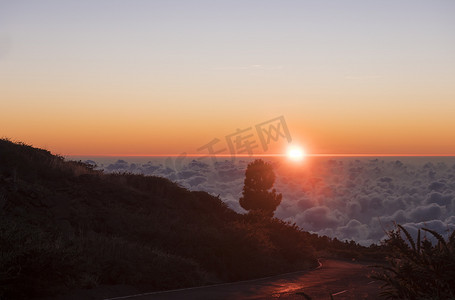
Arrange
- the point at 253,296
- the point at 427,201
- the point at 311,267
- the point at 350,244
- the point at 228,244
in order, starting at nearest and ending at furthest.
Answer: the point at 253,296
the point at 228,244
the point at 311,267
the point at 350,244
the point at 427,201

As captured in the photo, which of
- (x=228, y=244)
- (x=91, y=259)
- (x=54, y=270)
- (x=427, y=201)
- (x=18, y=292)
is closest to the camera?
(x=18, y=292)

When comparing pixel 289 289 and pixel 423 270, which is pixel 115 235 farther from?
pixel 423 270

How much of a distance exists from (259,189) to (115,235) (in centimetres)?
3989

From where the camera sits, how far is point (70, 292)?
14.7 metres

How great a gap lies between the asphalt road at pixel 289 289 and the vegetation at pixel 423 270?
5.95 m

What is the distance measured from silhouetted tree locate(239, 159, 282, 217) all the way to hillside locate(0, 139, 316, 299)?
23.3 meters

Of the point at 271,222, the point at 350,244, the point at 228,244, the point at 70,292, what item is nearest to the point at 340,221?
the point at 350,244

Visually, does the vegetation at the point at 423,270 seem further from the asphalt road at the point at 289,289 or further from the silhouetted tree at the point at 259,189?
the silhouetted tree at the point at 259,189

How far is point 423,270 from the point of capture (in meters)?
7.48

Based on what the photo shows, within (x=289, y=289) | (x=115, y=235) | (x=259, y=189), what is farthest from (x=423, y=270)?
(x=259, y=189)

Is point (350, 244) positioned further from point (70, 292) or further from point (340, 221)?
point (340, 221)

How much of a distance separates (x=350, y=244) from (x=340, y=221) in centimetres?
9812

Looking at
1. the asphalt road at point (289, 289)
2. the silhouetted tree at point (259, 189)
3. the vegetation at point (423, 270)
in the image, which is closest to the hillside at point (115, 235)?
the asphalt road at point (289, 289)

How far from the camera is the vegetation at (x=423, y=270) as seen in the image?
730 cm
